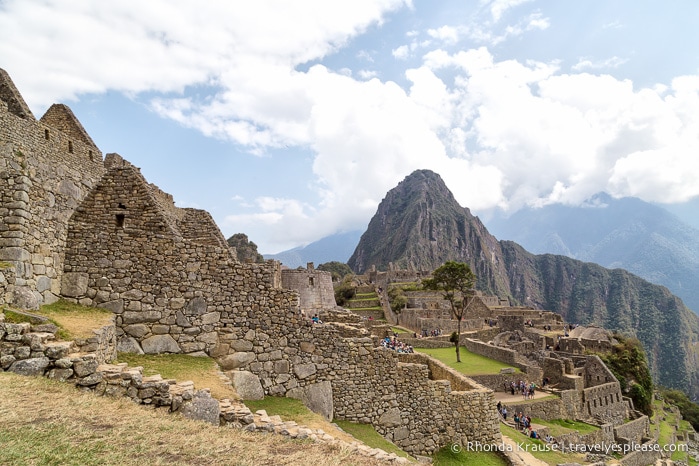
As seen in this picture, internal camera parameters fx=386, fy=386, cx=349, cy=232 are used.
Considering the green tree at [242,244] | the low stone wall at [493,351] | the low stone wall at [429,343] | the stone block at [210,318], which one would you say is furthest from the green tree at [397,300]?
the stone block at [210,318]

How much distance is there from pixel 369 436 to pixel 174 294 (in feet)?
19.3

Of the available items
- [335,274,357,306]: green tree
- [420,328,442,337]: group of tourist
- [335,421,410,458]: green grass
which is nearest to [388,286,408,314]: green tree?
[335,274,357,306]: green tree

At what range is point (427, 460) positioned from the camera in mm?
10133

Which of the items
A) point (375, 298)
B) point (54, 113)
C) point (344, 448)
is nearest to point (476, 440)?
point (344, 448)

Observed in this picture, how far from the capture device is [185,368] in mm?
8047

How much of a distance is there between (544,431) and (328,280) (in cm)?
1826

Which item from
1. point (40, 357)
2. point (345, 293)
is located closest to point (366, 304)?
point (345, 293)

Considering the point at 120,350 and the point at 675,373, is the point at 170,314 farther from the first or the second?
the point at 675,373

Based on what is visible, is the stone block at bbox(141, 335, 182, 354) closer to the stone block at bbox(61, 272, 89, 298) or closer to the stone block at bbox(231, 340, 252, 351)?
the stone block at bbox(231, 340, 252, 351)

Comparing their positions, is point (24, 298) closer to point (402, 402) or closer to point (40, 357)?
point (40, 357)

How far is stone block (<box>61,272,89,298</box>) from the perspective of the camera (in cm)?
849

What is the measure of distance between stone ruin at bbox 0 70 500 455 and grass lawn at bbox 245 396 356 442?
10.1 inches

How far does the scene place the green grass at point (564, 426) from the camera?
23844 mm

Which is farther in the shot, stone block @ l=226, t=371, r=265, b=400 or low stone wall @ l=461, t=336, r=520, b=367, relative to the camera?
low stone wall @ l=461, t=336, r=520, b=367
